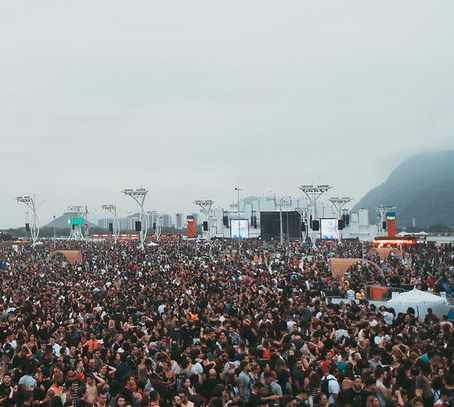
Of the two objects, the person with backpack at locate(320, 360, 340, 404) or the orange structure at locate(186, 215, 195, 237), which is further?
the orange structure at locate(186, 215, 195, 237)

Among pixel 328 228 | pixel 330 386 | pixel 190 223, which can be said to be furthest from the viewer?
pixel 190 223

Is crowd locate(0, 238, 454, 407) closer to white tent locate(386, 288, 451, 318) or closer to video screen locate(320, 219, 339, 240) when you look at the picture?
white tent locate(386, 288, 451, 318)

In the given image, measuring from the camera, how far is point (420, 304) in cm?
1630

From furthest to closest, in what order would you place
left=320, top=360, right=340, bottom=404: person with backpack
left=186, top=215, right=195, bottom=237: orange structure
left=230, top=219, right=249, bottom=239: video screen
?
1. left=186, top=215, right=195, bottom=237: orange structure
2. left=230, top=219, right=249, bottom=239: video screen
3. left=320, top=360, right=340, bottom=404: person with backpack


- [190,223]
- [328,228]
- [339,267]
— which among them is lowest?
[339,267]

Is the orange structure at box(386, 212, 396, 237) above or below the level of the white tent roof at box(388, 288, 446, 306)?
above

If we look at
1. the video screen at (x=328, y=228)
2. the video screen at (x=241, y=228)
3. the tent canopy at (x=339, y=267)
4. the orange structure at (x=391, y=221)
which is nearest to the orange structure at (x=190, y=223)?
the video screen at (x=241, y=228)

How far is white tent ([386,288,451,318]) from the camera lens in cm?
1628

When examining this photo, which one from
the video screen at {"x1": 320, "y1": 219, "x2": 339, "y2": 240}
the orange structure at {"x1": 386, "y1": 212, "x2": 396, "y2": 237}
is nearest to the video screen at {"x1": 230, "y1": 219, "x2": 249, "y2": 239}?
the video screen at {"x1": 320, "y1": 219, "x2": 339, "y2": 240}

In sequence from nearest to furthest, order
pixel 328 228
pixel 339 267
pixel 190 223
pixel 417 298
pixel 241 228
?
1. pixel 417 298
2. pixel 339 267
3. pixel 328 228
4. pixel 241 228
5. pixel 190 223

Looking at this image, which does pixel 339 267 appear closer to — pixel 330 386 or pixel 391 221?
pixel 330 386

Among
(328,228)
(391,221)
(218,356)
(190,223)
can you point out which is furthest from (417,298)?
(190,223)

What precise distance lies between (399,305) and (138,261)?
22.4 metres

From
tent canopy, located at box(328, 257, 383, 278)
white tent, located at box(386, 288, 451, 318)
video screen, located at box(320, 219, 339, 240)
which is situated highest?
video screen, located at box(320, 219, 339, 240)
